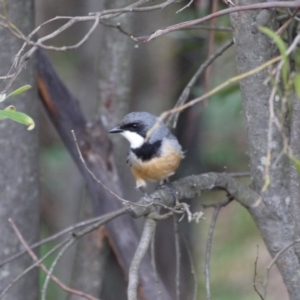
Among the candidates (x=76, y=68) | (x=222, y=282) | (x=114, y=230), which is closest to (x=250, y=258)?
(x=222, y=282)

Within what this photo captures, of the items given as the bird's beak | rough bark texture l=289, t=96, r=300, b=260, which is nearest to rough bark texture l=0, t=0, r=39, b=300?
the bird's beak

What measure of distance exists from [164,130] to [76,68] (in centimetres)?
238

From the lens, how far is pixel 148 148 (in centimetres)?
360

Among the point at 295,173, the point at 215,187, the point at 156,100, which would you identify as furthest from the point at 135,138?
the point at 156,100

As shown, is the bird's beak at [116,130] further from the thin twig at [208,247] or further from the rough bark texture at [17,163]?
the thin twig at [208,247]

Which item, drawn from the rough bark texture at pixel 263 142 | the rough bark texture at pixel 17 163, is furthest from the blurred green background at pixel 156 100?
the rough bark texture at pixel 263 142

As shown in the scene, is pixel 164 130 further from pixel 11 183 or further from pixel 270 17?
pixel 270 17

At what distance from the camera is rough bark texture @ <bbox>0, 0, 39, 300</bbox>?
3.34 m

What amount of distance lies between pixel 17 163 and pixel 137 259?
1339 millimetres

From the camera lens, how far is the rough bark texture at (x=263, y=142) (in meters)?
2.68

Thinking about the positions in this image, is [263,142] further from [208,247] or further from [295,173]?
[208,247]

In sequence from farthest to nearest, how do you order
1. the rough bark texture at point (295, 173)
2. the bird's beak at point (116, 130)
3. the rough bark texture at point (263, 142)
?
the bird's beak at point (116, 130)
the rough bark texture at point (263, 142)
the rough bark texture at point (295, 173)

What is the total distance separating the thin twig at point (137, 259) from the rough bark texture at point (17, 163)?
Answer: 1202mm

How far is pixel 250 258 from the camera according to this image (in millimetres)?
7727
